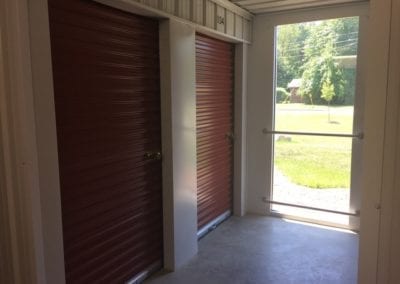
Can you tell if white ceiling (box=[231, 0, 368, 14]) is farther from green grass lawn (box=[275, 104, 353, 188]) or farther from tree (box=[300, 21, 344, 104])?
green grass lawn (box=[275, 104, 353, 188])

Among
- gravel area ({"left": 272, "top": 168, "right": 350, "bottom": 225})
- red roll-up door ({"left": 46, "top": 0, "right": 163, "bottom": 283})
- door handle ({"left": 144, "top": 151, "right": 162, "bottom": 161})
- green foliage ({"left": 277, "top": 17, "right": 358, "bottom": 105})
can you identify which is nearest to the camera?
red roll-up door ({"left": 46, "top": 0, "right": 163, "bottom": 283})

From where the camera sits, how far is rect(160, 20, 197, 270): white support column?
2609 mm

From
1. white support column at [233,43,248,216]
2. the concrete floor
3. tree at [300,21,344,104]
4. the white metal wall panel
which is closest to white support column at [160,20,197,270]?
the concrete floor

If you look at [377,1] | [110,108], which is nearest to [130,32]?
[110,108]

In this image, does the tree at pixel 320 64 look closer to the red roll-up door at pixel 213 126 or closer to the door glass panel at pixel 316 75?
the door glass panel at pixel 316 75

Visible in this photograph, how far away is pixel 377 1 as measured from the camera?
3.41 feet

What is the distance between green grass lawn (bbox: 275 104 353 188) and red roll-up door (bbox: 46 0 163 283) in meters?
1.82

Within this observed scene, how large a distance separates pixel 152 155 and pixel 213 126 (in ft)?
3.66

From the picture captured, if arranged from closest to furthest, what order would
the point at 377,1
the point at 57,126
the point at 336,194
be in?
1. the point at 377,1
2. the point at 57,126
3. the point at 336,194

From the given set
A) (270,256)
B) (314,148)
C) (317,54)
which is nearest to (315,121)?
(314,148)

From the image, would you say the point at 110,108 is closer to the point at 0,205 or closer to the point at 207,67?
the point at 0,205

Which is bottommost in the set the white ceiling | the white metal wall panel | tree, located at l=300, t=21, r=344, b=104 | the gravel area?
the gravel area

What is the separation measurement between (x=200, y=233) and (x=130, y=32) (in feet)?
6.80

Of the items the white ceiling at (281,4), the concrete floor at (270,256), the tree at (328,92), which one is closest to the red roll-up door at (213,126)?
the concrete floor at (270,256)
